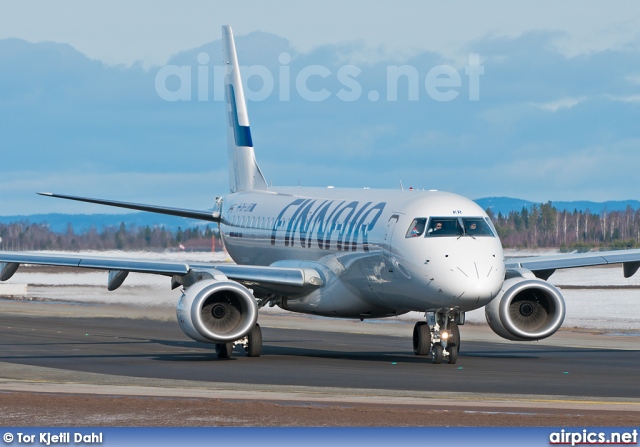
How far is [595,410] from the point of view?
2086 centimetres

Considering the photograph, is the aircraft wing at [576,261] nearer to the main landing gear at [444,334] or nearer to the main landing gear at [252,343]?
the main landing gear at [444,334]

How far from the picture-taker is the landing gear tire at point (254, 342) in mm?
32969

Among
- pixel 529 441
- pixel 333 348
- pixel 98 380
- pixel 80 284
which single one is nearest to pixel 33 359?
pixel 98 380

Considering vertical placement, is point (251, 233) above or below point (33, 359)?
above

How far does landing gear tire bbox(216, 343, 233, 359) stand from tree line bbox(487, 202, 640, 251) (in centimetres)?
9538

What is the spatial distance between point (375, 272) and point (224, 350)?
13.7ft

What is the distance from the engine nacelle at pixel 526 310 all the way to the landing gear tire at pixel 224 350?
601 centimetres

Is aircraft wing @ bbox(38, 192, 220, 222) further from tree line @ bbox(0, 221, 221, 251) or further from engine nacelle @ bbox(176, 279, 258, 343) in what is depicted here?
tree line @ bbox(0, 221, 221, 251)

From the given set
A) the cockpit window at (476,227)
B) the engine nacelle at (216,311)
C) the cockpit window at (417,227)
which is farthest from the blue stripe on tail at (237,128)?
the cockpit window at (476,227)

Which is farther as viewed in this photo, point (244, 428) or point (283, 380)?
point (283, 380)

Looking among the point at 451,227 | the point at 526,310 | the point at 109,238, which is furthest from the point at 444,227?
the point at 109,238

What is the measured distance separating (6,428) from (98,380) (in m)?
7.69

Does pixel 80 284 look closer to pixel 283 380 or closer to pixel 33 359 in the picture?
pixel 33 359

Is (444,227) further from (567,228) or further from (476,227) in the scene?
(567,228)
